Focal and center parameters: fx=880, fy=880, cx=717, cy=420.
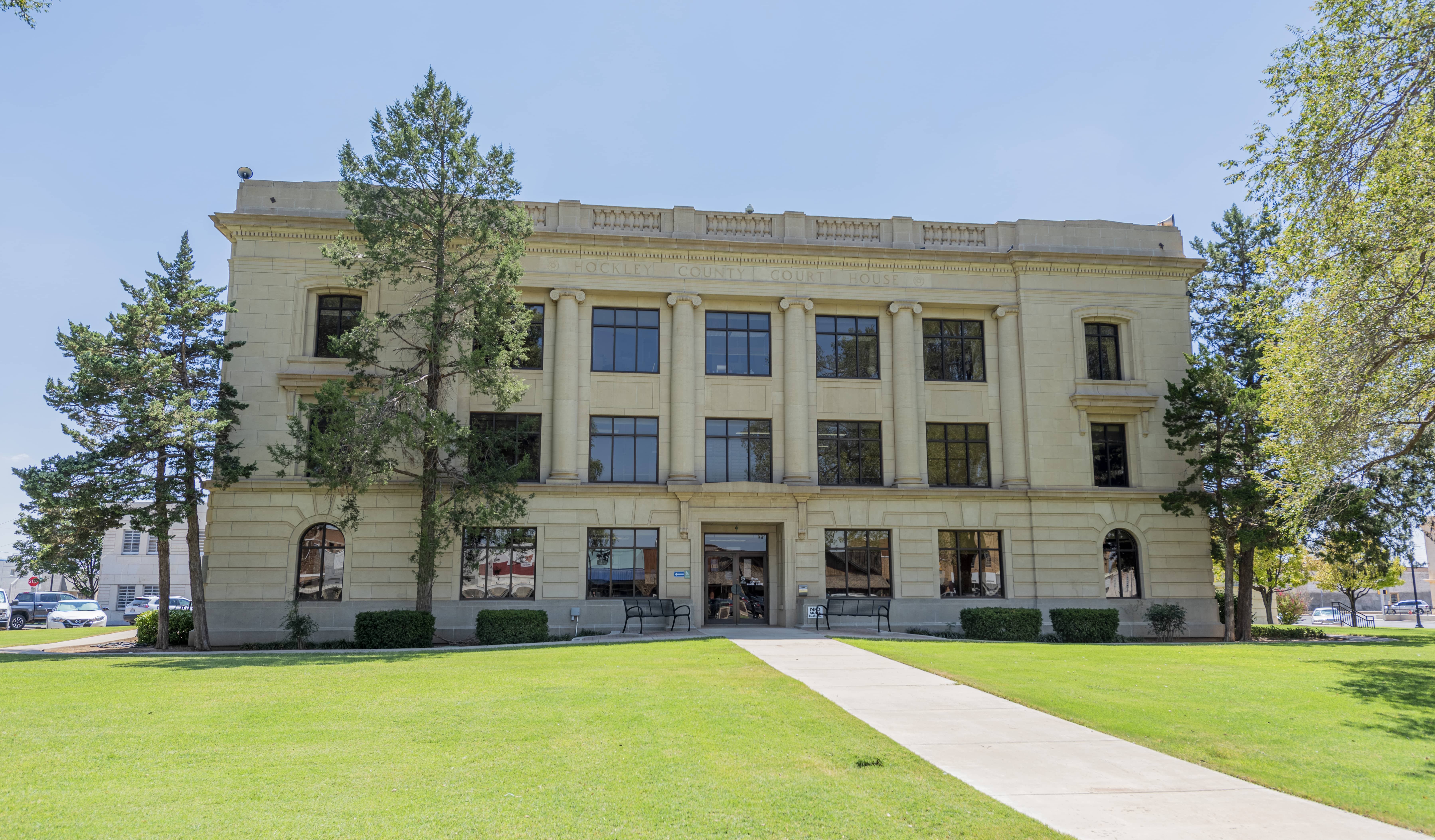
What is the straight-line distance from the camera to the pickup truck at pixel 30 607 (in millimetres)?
38562

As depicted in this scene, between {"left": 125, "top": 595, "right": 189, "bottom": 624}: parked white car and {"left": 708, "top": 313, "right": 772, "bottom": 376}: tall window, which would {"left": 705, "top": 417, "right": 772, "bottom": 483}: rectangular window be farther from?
{"left": 125, "top": 595, "right": 189, "bottom": 624}: parked white car

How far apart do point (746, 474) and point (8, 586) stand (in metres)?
76.5

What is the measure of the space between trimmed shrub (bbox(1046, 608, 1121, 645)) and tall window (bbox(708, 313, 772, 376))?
452 inches

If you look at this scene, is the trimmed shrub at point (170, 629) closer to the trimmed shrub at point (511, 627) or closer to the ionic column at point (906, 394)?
the trimmed shrub at point (511, 627)

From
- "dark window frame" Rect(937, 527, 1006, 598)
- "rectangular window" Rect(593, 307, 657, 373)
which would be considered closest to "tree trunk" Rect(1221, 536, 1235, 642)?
"dark window frame" Rect(937, 527, 1006, 598)

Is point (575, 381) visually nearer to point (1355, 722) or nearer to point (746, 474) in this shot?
point (746, 474)

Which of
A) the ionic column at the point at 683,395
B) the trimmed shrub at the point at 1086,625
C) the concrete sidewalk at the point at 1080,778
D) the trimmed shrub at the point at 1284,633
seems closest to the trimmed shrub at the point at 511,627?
the ionic column at the point at 683,395

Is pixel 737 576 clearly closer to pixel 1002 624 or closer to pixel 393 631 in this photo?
pixel 1002 624

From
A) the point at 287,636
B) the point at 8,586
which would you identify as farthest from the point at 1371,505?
the point at 8,586

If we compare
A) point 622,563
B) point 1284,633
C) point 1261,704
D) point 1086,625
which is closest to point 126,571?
point 622,563

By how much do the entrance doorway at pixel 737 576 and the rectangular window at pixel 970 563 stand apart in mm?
5682

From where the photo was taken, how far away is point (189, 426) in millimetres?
22922

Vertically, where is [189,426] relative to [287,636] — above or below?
above

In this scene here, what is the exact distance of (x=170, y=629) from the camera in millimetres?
24766
